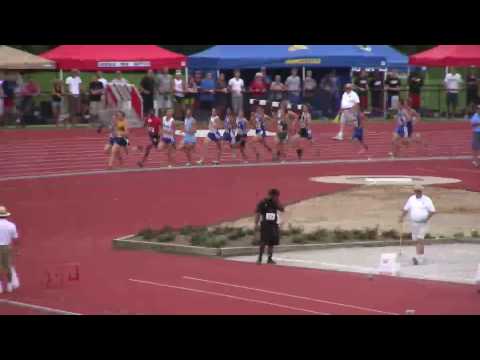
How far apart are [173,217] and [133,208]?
163 centimetres

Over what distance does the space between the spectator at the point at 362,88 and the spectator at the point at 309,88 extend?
169 centimetres

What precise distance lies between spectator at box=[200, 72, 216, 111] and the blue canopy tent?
1281mm

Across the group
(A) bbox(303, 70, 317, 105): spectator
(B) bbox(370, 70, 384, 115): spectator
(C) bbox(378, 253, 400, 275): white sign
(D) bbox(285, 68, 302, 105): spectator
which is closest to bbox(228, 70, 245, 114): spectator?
(D) bbox(285, 68, 302, 105): spectator

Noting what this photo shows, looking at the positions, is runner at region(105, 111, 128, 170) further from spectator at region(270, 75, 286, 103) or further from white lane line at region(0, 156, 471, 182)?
spectator at region(270, 75, 286, 103)

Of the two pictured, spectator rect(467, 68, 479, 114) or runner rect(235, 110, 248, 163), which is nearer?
runner rect(235, 110, 248, 163)

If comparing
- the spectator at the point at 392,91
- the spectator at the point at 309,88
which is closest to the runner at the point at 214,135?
the spectator at the point at 309,88

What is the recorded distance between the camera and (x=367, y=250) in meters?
22.4

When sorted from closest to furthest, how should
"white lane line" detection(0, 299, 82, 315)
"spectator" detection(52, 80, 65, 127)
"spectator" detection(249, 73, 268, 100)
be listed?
"white lane line" detection(0, 299, 82, 315) < "spectator" detection(52, 80, 65, 127) < "spectator" detection(249, 73, 268, 100)

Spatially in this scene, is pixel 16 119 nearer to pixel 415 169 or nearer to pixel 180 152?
pixel 180 152

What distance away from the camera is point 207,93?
149 ft

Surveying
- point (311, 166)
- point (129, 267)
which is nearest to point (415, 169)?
point (311, 166)

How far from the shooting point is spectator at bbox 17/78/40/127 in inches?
1661

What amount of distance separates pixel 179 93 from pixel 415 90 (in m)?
9.70

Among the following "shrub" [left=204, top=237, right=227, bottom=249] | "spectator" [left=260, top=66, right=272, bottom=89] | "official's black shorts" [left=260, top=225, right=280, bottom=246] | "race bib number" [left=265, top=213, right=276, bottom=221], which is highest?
"spectator" [left=260, top=66, right=272, bottom=89]
